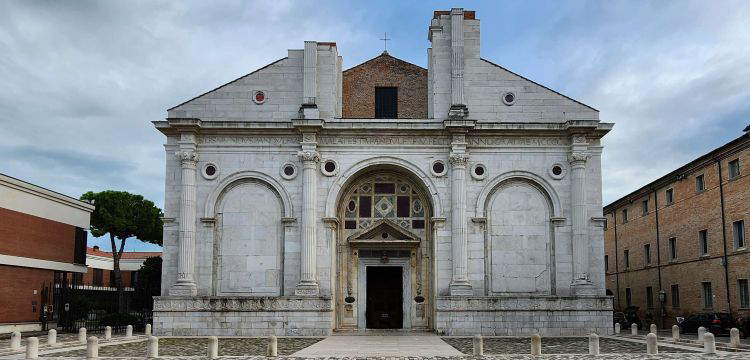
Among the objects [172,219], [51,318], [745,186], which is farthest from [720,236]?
[51,318]

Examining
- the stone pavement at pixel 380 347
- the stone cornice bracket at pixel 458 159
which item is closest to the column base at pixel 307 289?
the stone pavement at pixel 380 347

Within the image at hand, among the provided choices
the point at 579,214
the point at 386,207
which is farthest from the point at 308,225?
the point at 579,214

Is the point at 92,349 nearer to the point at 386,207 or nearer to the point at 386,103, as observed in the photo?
the point at 386,207

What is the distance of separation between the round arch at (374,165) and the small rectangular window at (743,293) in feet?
46.4

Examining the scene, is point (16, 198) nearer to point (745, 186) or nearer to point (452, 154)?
point (452, 154)

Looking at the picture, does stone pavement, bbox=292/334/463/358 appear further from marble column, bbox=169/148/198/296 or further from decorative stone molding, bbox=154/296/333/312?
marble column, bbox=169/148/198/296

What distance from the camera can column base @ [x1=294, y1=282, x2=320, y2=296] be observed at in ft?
94.0

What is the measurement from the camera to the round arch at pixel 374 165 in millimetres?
29828

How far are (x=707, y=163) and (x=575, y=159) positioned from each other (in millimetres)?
9437

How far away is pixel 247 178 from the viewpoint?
99.0 feet

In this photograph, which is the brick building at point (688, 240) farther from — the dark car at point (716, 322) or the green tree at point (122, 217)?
the green tree at point (122, 217)

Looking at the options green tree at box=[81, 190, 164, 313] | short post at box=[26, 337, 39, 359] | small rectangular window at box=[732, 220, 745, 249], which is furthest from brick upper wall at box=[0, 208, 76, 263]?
small rectangular window at box=[732, 220, 745, 249]

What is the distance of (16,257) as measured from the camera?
32.0m

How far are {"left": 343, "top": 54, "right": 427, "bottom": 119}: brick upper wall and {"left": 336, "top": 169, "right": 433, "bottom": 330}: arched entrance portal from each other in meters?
4.08
